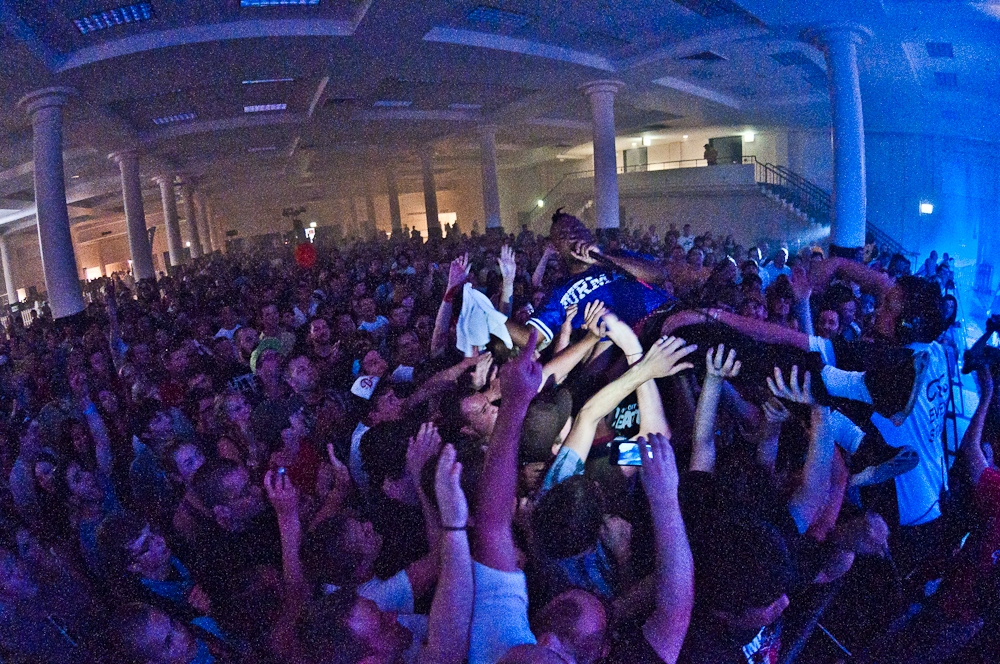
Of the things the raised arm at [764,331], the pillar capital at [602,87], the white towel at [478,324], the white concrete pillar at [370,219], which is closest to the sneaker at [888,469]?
the raised arm at [764,331]

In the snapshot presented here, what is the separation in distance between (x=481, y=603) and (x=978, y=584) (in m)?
1.59

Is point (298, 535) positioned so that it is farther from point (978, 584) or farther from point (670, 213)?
point (670, 213)

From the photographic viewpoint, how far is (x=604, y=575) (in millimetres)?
1718

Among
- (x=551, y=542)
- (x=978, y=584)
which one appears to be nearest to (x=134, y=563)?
(x=551, y=542)

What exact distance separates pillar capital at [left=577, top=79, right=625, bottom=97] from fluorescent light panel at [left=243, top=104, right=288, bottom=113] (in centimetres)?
621

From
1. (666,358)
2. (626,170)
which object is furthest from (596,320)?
(626,170)

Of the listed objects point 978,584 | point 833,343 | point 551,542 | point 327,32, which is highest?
point 327,32

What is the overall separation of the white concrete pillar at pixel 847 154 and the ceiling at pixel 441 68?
2.11ft

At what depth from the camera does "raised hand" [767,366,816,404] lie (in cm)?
173

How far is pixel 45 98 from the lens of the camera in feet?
26.3

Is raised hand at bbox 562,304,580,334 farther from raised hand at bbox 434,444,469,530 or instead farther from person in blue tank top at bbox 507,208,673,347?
raised hand at bbox 434,444,469,530

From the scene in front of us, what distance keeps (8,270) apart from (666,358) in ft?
125

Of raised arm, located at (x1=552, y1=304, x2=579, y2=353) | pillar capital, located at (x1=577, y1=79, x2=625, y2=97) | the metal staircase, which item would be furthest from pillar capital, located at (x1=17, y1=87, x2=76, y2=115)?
the metal staircase

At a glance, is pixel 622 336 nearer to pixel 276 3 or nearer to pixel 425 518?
pixel 425 518
